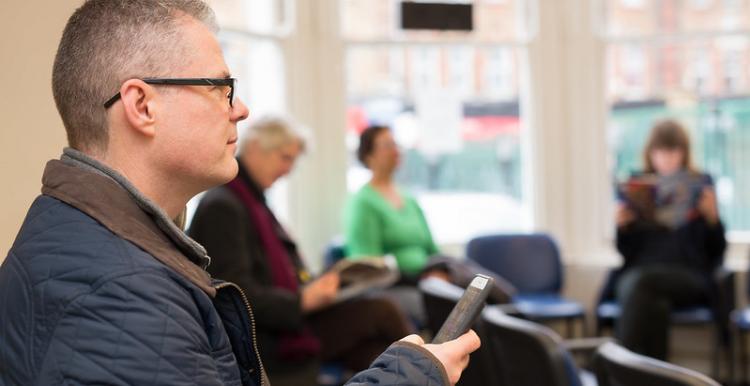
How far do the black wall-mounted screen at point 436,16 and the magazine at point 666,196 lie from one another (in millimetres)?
1579

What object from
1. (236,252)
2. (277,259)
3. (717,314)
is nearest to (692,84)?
(717,314)

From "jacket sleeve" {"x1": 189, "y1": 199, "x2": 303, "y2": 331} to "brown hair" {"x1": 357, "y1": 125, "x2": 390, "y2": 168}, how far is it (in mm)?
1798

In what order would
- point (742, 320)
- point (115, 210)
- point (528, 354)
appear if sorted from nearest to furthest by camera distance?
1. point (115, 210)
2. point (528, 354)
3. point (742, 320)

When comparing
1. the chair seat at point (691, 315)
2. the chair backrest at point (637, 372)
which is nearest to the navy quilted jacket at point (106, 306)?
the chair backrest at point (637, 372)

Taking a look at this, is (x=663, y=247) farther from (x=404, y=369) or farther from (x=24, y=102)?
(x=404, y=369)

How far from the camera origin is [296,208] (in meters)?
5.69

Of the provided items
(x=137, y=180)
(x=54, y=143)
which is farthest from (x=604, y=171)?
(x=137, y=180)

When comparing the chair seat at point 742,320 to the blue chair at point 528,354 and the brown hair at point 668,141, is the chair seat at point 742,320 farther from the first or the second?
the blue chair at point 528,354

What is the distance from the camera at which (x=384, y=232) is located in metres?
5.20

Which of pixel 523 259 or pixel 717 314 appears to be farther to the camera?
pixel 523 259

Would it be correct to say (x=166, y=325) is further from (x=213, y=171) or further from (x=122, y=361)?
(x=213, y=171)

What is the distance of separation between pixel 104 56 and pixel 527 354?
1578mm

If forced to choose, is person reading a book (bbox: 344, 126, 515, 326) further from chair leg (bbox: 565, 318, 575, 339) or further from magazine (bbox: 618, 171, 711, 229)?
magazine (bbox: 618, 171, 711, 229)

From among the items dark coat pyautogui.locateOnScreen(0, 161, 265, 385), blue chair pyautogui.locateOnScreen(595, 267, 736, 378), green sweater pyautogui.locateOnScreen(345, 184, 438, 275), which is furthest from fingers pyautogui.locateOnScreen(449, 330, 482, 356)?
blue chair pyautogui.locateOnScreen(595, 267, 736, 378)
